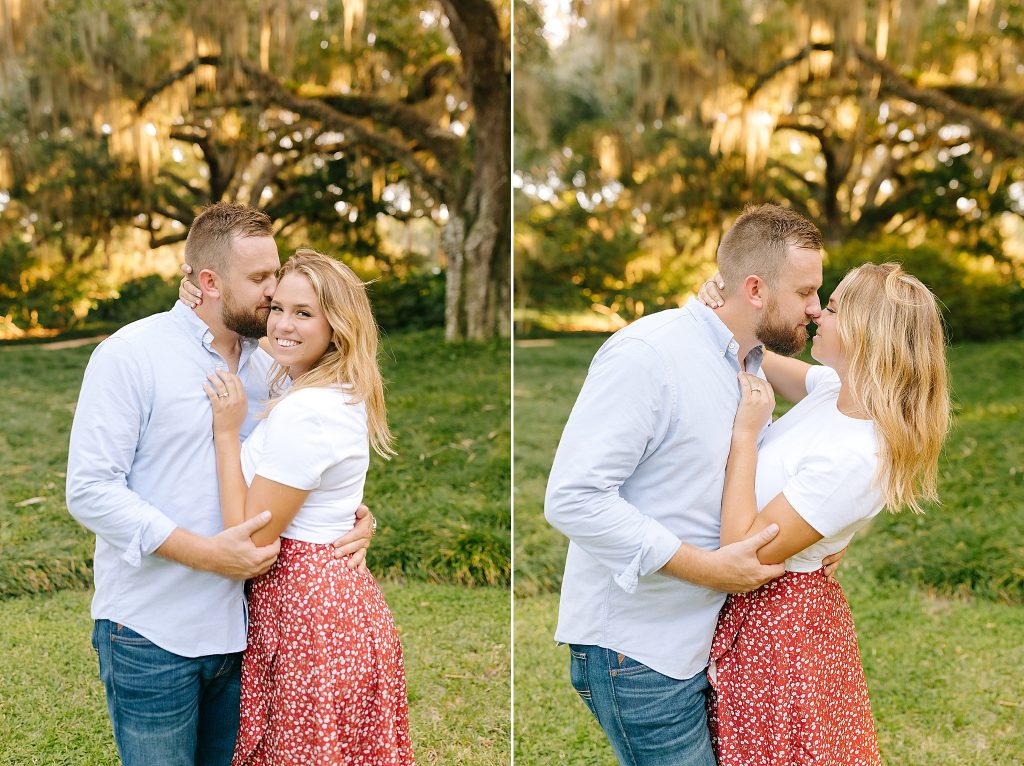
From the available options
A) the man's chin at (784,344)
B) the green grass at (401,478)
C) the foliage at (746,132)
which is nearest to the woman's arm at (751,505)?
the man's chin at (784,344)

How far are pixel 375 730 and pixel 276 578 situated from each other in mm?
370

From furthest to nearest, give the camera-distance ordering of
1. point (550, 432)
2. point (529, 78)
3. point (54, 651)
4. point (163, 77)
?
point (529, 78) → point (550, 432) → point (163, 77) → point (54, 651)

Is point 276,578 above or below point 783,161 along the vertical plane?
below

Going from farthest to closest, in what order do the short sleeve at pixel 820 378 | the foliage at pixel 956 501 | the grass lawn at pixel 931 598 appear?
1. the foliage at pixel 956 501
2. the grass lawn at pixel 931 598
3. the short sleeve at pixel 820 378

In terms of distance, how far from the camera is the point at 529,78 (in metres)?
7.84

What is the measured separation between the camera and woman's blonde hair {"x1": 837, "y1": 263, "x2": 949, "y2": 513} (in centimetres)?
178

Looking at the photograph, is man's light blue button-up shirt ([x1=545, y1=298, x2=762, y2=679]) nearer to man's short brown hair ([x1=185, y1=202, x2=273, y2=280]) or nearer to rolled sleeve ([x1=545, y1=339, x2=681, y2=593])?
rolled sleeve ([x1=545, y1=339, x2=681, y2=593])

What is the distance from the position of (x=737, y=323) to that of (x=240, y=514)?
103 cm

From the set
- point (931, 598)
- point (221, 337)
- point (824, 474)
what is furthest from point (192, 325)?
point (931, 598)

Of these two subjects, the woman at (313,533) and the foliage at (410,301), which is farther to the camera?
the foliage at (410,301)

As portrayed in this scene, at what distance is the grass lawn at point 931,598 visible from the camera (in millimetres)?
3641

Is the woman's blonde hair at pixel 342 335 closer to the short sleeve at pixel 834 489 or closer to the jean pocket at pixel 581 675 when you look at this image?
the jean pocket at pixel 581 675

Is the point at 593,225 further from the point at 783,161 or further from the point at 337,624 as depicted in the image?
the point at 337,624

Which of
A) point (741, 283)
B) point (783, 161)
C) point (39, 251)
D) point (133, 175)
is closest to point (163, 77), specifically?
point (133, 175)
